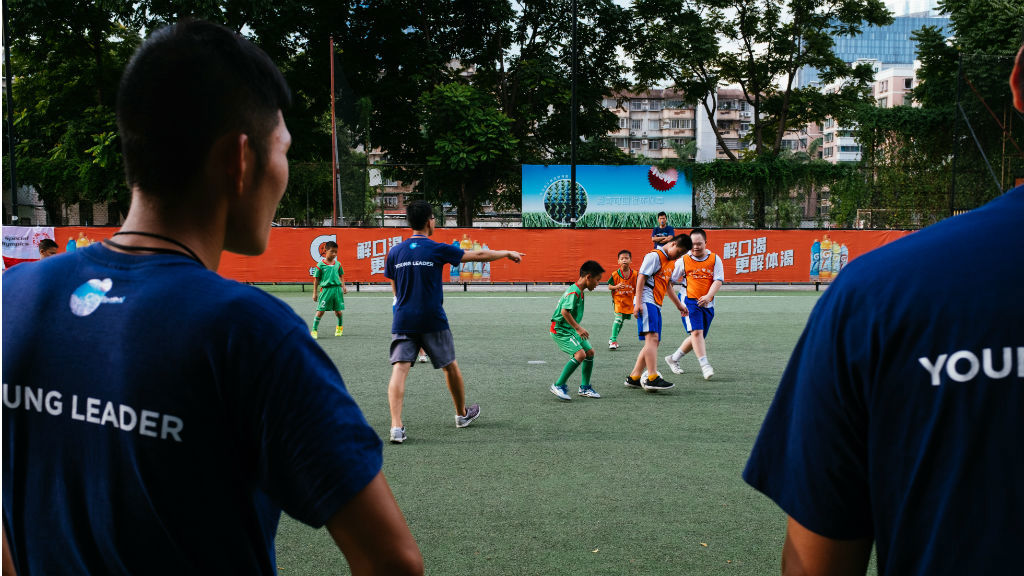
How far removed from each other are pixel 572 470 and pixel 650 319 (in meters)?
3.89

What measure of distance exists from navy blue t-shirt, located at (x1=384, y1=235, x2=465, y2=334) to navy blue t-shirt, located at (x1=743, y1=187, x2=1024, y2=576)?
18.9ft

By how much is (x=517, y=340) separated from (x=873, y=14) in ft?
89.1

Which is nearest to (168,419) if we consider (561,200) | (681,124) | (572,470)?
(572,470)

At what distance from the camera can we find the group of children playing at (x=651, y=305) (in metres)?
8.73

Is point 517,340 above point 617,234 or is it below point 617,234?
below

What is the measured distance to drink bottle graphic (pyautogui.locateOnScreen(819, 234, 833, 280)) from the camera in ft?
74.1

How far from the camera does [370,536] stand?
1.22m

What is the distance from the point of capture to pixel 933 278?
3.81 feet

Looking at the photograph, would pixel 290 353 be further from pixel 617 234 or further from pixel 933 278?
pixel 617 234

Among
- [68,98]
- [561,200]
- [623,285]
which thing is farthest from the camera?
[68,98]

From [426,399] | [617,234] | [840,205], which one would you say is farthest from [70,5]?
[840,205]

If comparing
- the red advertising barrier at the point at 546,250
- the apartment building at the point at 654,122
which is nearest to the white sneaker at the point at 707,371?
the red advertising barrier at the point at 546,250

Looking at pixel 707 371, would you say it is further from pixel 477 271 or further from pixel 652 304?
pixel 477 271

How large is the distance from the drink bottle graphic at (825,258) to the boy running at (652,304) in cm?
1421
